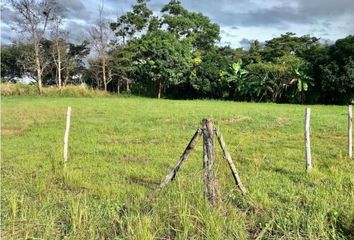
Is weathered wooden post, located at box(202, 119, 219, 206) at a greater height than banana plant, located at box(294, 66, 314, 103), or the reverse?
banana plant, located at box(294, 66, 314, 103)


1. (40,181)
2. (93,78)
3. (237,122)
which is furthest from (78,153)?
(93,78)

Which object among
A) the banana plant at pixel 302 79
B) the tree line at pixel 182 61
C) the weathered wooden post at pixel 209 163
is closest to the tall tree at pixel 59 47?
the tree line at pixel 182 61

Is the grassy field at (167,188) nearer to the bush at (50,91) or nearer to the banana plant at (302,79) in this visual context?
the banana plant at (302,79)

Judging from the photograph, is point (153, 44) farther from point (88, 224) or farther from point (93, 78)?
point (88, 224)

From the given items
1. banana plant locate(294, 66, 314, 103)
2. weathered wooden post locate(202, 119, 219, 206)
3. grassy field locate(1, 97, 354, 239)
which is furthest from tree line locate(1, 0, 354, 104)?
weathered wooden post locate(202, 119, 219, 206)

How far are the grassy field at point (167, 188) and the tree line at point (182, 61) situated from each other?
15.4 m

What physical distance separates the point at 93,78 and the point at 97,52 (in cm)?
501

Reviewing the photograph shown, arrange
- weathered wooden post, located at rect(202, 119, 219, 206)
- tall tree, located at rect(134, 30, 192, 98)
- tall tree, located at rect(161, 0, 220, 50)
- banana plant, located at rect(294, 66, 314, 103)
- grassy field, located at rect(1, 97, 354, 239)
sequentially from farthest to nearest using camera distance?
1. tall tree, located at rect(161, 0, 220, 50)
2. tall tree, located at rect(134, 30, 192, 98)
3. banana plant, located at rect(294, 66, 314, 103)
4. weathered wooden post, located at rect(202, 119, 219, 206)
5. grassy field, located at rect(1, 97, 354, 239)

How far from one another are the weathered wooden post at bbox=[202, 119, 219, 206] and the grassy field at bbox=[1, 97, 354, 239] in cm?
15

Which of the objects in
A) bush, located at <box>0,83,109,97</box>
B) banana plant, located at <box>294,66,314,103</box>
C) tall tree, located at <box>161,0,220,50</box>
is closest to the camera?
banana plant, located at <box>294,66,314,103</box>

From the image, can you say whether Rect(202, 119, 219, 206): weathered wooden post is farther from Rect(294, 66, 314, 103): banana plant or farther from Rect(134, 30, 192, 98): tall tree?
Rect(134, 30, 192, 98): tall tree

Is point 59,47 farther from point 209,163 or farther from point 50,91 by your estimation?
point 209,163

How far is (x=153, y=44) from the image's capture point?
3322cm

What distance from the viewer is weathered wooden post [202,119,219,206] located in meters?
4.81
